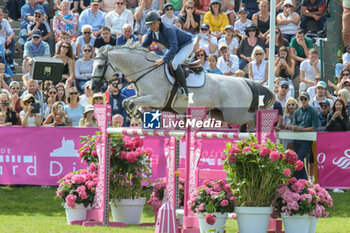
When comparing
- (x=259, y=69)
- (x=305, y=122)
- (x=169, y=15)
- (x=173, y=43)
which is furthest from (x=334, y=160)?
(x=169, y=15)

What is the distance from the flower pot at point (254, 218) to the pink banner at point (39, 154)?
5211mm

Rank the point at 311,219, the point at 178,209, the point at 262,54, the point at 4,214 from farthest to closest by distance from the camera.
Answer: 1. the point at 262,54
2. the point at 4,214
3. the point at 178,209
4. the point at 311,219

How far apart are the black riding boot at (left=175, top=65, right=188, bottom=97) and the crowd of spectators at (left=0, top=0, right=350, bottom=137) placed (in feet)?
4.17

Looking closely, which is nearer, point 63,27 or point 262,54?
point 262,54

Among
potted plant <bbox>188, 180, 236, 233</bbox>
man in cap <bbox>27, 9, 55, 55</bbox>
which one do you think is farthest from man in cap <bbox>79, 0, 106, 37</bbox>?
potted plant <bbox>188, 180, 236, 233</bbox>

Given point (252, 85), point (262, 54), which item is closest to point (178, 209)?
point (252, 85)

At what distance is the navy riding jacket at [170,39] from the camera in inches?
487

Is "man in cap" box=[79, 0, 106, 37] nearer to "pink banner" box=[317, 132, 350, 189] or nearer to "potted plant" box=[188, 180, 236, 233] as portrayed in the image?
"pink banner" box=[317, 132, 350, 189]

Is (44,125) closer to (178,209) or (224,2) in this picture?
(178,209)

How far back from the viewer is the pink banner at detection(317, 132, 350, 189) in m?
13.1

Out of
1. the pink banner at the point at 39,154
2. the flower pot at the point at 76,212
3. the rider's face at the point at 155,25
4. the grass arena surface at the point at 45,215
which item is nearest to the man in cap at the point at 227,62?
the pink banner at the point at 39,154

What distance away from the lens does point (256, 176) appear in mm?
8891

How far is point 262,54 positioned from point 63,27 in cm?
549

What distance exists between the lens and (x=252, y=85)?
13938 millimetres
